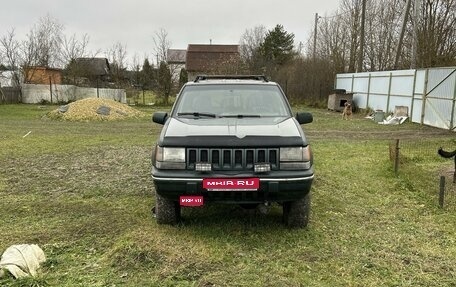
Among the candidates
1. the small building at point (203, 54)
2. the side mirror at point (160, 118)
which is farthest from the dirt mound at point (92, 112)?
the small building at point (203, 54)

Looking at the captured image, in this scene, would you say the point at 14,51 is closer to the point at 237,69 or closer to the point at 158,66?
the point at 158,66

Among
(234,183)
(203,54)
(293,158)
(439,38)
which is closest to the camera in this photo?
(234,183)

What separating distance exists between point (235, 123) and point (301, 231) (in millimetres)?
1422

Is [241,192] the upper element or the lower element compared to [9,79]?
lower

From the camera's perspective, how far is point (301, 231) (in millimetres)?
4523

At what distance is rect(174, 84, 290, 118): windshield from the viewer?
16.6 ft

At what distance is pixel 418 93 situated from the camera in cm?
1775

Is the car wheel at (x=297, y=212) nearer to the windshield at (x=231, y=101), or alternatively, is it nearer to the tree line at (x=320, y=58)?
the windshield at (x=231, y=101)

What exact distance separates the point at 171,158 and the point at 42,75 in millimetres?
32340

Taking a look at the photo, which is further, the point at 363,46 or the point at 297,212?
the point at 363,46

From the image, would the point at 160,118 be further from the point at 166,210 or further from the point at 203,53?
the point at 203,53

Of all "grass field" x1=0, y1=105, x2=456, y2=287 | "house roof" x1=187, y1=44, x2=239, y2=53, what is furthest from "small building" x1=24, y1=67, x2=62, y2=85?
"house roof" x1=187, y1=44, x2=239, y2=53

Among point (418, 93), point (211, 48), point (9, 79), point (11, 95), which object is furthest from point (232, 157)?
point (211, 48)

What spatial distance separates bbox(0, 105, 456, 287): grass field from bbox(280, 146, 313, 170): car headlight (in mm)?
819
